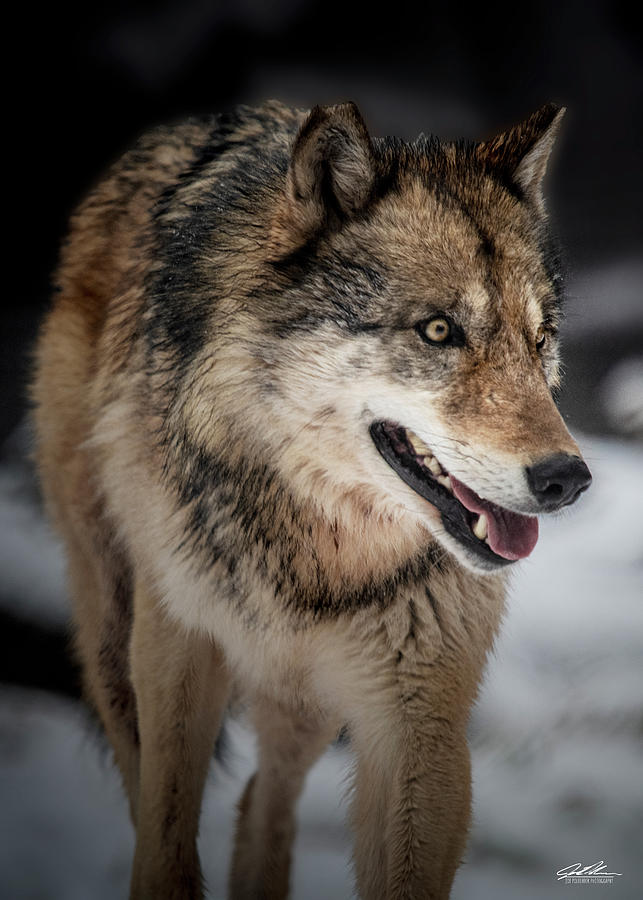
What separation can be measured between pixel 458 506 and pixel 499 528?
52 mm

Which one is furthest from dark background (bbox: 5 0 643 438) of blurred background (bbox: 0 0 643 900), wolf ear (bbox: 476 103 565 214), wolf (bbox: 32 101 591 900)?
wolf ear (bbox: 476 103 565 214)

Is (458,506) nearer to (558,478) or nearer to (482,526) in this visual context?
(482,526)

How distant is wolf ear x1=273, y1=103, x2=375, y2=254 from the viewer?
3.55 feet

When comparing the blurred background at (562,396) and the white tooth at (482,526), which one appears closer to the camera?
the white tooth at (482,526)

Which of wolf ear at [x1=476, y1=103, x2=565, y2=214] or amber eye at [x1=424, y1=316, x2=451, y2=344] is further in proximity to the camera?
wolf ear at [x1=476, y1=103, x2=565, y2=214]

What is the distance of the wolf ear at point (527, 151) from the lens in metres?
1.24

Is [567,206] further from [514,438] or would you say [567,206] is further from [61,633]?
[61,633]

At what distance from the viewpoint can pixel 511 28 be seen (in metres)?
1.68

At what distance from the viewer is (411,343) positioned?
108 cm

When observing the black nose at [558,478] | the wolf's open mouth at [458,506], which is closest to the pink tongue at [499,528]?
the wolf's open mouth at [458,506]

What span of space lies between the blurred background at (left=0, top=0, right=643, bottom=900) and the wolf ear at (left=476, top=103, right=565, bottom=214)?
0.40 meters
